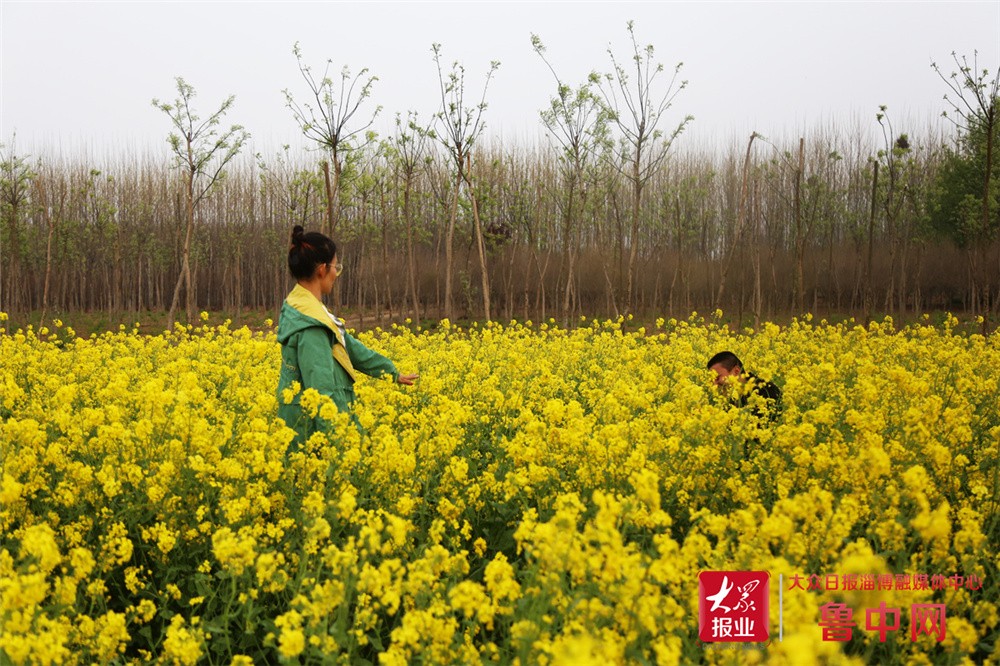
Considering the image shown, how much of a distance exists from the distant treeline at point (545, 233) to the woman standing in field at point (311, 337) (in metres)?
11.0

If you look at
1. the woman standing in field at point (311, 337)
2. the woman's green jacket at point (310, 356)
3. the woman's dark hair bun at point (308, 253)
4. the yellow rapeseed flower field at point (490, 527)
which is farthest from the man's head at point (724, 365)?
the woman's dark hair bun at point (308, 253)

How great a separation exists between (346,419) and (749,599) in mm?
2109

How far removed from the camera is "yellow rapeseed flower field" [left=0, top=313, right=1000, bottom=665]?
8.20ft

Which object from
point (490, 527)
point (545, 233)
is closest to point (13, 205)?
point (545, 233)

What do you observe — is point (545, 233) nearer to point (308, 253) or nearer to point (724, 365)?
point (724, 365)

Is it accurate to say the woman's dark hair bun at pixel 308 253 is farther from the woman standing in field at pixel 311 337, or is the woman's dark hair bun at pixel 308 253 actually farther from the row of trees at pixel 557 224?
the row of trees at pixel 557 224

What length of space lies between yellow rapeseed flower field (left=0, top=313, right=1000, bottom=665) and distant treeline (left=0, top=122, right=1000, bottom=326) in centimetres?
1127

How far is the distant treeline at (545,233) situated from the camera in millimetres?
18094

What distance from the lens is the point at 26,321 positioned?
1892cm

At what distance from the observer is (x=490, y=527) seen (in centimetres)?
424

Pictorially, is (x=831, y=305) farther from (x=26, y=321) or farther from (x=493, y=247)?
(x=26, y=321)

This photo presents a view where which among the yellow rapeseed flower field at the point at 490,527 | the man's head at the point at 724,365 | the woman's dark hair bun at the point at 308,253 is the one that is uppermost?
the woman's dark hair bun at the point at 308,253

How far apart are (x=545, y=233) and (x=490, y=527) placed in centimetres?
1844

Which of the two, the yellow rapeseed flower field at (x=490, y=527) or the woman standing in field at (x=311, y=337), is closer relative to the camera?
the yellow rapeseed flower field at (x=490, y=527)
